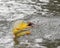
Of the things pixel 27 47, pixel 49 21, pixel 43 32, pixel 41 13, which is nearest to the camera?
pixel 27 47

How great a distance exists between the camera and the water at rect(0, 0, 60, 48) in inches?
76.1

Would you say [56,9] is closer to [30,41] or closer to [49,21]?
[49,21]

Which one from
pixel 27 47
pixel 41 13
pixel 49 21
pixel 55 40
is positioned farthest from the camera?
pixel 41 13

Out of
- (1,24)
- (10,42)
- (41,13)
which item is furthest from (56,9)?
(10,42)

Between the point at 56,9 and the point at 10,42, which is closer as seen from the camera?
the point at 10,42

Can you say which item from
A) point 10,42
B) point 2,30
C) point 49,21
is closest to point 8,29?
point 2,30

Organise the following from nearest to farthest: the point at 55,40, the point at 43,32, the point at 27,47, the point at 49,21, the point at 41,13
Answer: the point at 27,47 → the point at 55,40 → the point at 43,32 → the point at 49,21 → the point at 41,13

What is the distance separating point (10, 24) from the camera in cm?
224

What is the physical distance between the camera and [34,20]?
236 centimetres

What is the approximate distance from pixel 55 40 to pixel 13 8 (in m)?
0.83

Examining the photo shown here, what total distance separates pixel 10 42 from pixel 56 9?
875 millimetres

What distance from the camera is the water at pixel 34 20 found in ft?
6.34

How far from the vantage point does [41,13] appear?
2.51 metres

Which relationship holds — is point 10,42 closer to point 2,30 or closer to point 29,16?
point 2,30
